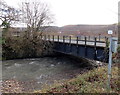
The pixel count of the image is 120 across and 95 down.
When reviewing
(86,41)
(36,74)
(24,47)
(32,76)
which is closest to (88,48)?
(86,41)

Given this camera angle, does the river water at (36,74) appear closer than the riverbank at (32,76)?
No

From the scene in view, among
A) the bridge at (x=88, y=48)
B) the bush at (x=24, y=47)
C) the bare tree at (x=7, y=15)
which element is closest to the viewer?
the bridge at (x=88, y=48)

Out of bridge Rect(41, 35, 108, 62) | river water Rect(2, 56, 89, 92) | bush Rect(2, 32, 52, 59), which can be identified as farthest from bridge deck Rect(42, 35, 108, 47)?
river water Rect(2, 56, 89, 92)

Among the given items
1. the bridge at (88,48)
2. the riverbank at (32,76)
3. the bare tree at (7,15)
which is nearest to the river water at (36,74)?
the riverbank at (32,76)

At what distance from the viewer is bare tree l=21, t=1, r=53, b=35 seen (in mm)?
26941

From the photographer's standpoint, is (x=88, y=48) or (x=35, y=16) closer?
(x=88, y=48)

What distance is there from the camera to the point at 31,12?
92.5ft

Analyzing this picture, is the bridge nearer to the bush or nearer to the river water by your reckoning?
the river water

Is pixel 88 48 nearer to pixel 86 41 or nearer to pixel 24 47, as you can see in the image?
pixel 86 41

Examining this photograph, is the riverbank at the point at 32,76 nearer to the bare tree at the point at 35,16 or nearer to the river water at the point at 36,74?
the river water at the point at 36,74

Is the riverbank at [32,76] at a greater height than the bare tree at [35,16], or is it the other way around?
the bare tree at [35,16]

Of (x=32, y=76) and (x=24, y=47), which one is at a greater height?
(x=24, y=47)

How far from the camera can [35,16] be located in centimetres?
2794

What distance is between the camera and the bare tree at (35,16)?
88.4 ft
